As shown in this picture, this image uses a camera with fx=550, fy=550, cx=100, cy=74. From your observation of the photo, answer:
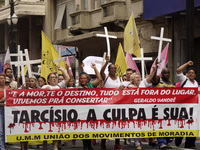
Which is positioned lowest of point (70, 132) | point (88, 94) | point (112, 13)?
point (70, 132)

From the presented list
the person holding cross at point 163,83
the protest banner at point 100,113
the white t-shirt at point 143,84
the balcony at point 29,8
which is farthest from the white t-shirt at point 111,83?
the balcony at point 29,8

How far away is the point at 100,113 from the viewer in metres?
10.9

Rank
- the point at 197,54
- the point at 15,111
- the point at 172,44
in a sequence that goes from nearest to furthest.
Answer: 1. the point at 15,111
2. the point at 197,54
3. the point at 172,44

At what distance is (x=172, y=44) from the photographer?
22.0 metres

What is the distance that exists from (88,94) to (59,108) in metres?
0.63

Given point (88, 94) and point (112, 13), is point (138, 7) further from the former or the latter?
point (88, 94)

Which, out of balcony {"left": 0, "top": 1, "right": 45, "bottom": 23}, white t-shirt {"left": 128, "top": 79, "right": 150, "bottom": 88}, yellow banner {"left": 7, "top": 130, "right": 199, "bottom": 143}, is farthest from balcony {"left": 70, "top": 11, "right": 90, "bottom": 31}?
yellow banner {"left": 7, "top": 130, "right": 199, "bottom": 143}

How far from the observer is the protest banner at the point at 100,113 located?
10.6 meters

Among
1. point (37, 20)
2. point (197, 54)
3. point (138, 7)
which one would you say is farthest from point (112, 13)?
point (37, 20)

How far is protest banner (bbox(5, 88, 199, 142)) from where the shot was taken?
10.6 metres

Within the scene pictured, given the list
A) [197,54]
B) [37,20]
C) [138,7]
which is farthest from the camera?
[37,20]

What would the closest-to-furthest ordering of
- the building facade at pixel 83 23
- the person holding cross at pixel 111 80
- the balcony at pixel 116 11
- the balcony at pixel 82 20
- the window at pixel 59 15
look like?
1. the person holding cross at pixel 111 80
2. the building facade at pixel 83 23
3. the balcony at pixel 116 11
4. the balcony at pixel 82 20
5. the window at pixel 59 15

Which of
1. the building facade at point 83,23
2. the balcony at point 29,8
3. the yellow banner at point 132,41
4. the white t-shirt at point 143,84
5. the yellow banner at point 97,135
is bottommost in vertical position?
the yellow banner at point 97,135

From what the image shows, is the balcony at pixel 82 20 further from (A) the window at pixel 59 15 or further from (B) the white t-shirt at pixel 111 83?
(B) the white t-shirt at pixel 111 83
